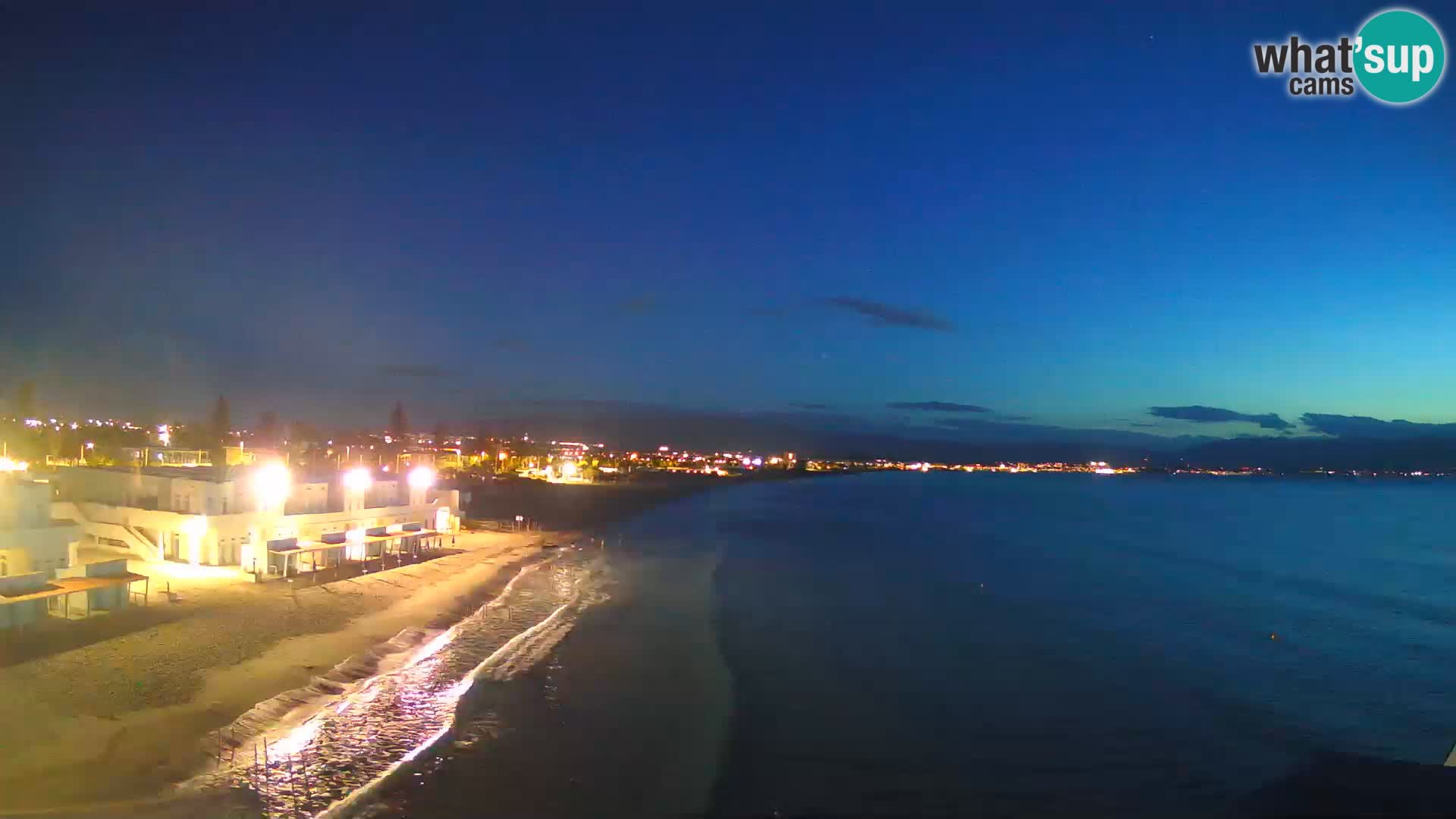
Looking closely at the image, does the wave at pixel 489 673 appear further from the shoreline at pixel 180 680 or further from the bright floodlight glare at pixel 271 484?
the bright floodlight glare at pixel 271 484

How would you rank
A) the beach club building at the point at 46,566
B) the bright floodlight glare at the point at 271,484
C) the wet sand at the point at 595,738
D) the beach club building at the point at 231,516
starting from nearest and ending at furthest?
the wet sand at the point at 595,738, the beach club building at the point at 46,566, the beach club building at the point at 231,516, the bright floodlight glare at the point at 271,484

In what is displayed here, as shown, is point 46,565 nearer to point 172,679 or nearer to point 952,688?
point 172,679

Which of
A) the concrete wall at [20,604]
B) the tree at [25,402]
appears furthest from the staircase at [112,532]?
the tree at [25,402]

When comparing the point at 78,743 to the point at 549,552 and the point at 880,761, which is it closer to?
the point at 880,761

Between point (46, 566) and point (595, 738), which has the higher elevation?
point (46, 566)

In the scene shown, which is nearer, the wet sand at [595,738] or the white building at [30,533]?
the wet sand at [595,738]

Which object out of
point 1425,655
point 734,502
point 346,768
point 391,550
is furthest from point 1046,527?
point 346,768

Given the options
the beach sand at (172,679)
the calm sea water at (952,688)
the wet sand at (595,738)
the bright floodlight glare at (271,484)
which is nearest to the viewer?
the beach sand at (172,679)

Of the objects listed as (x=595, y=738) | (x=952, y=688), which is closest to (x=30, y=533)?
(x=595, y=738)
